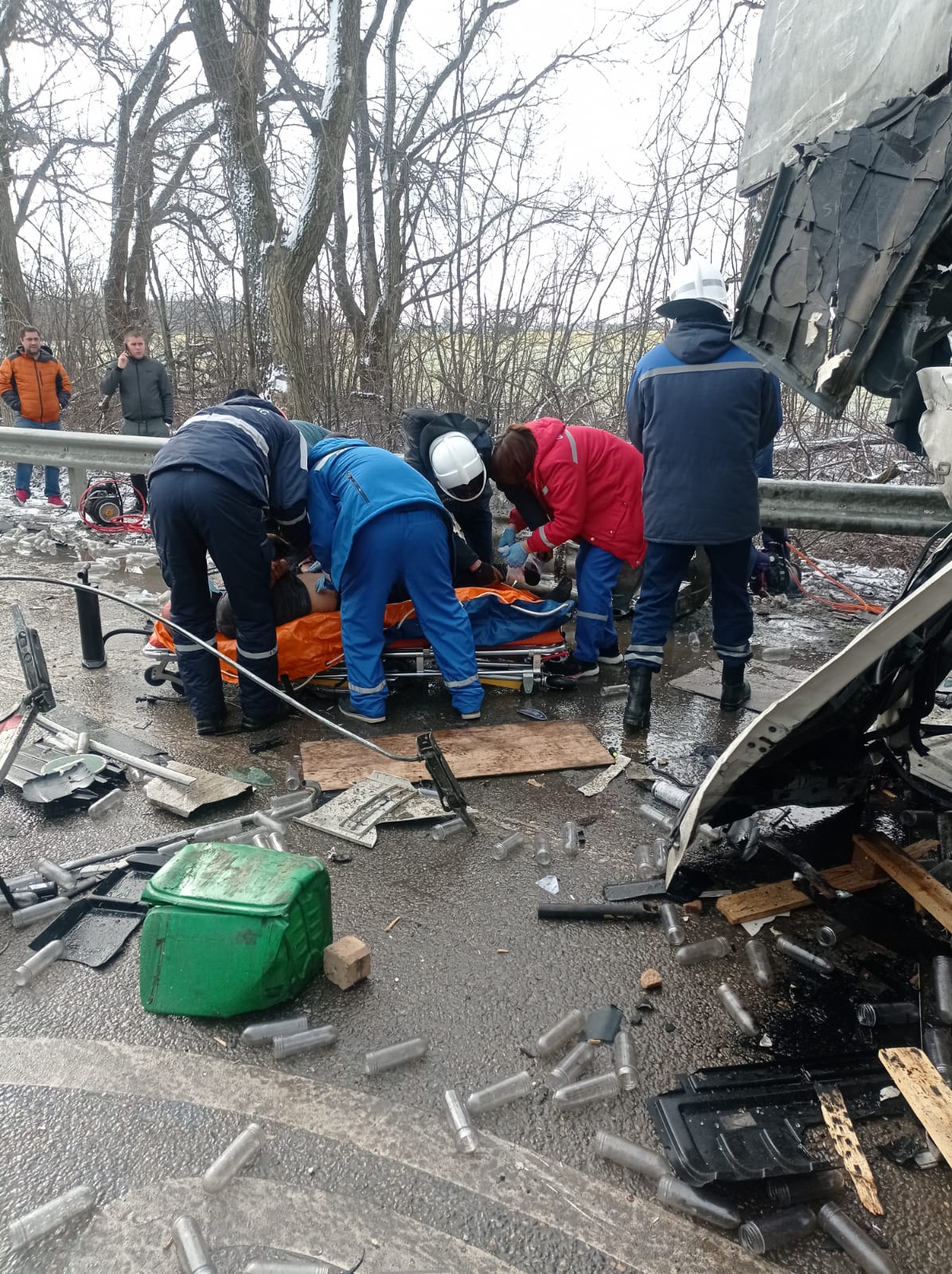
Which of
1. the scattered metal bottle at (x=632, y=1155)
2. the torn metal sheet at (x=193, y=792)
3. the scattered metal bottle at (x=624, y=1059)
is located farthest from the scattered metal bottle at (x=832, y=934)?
the torn metal sheet at (x=193, y=792)

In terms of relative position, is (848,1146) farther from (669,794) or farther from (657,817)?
(669,794)

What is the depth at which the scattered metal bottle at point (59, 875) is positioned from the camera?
3.01 m

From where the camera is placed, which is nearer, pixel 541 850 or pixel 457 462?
pixel 541 850

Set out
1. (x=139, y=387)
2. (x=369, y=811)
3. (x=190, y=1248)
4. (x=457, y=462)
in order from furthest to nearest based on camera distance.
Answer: (x=139, y=387)
(x=457, y=462)
(x=369, y=811)
(x=190, y=1248)

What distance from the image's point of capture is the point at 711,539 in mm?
4055

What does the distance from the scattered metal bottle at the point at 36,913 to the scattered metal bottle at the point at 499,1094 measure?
1.71 m

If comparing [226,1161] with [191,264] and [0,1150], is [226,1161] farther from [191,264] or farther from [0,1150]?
[191,264]

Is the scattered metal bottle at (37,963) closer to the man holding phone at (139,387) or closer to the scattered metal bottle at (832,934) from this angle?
the scattered metal bottle at (832,934)

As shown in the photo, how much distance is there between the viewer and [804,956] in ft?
8.78

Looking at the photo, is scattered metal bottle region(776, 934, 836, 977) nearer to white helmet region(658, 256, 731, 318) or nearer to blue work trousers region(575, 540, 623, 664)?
blue work trousers region(575, 540, 623, 664)

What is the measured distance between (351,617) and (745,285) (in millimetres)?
2625

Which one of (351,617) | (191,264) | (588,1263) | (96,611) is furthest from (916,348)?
(191,264)

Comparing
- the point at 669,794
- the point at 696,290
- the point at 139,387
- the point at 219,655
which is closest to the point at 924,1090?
the point at 669,794

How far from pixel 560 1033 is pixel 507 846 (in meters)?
1.02
